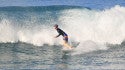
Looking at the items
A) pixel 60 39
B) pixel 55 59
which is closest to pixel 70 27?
pixel 60 39

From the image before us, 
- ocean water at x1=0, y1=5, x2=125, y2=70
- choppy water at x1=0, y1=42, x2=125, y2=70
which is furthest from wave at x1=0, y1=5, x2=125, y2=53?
choppy water at x1=0, y1=42, x2=125, y2=70

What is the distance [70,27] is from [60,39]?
2.95m

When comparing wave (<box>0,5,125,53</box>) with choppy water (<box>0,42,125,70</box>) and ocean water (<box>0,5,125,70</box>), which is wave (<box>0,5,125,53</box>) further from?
choppy water (<box>0,42,125,70</box>)

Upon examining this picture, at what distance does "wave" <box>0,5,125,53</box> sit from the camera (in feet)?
87.0

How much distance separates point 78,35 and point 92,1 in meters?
17.7

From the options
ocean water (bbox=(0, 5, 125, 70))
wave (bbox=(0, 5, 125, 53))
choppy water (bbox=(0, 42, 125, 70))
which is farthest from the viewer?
wave (bbox=(0, 5, 125, 53))

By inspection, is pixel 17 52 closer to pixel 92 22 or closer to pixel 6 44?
pixel 6 44

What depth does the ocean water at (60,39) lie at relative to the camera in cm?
2030

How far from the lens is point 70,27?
2883 centimetres

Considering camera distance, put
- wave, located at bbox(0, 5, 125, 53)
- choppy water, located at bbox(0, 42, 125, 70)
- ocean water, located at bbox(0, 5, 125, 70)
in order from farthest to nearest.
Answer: wave, located at bbox(0, 5, 125, 53)
ocean water, located at bbox(0, 5, 125, 70)
choppy water, located at bbox(0, 42, 125, 70)

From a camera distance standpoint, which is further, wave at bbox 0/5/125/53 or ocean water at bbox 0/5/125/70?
wave at bbox 0/5/125/53

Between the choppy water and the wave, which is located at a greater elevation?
the choppy water

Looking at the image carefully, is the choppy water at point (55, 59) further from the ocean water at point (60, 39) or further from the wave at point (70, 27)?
the wave at point (70, 27)

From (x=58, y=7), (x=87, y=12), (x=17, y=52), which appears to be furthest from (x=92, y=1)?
(x=17, y=52)
